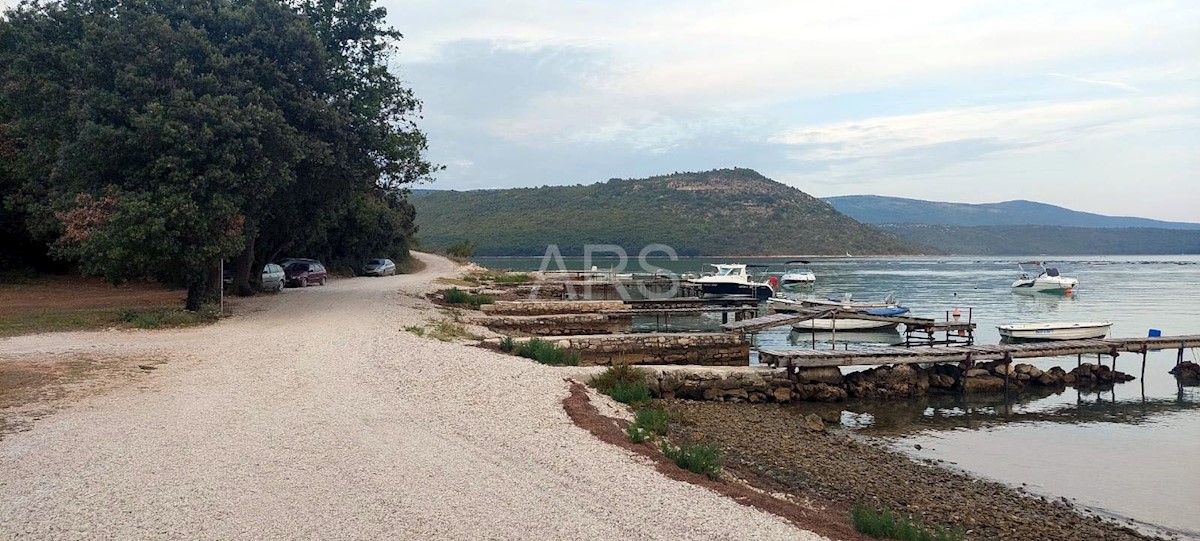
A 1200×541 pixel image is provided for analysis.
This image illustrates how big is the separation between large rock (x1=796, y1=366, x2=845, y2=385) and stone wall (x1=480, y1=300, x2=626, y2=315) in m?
13.0

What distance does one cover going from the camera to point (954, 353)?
67.5 ft

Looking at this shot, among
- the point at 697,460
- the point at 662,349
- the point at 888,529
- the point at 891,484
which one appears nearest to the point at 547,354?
the point at 662,349

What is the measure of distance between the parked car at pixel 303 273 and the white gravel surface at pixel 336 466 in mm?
21541

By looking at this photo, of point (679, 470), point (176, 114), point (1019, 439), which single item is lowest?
point (1019, 439)

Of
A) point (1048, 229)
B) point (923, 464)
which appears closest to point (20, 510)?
point (923, 464)

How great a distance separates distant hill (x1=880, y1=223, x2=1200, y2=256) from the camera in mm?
185875

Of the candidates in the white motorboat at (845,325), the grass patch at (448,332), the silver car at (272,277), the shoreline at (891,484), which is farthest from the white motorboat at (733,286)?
the shoreline at (891,484)

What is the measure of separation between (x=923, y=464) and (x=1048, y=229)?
20905 cm

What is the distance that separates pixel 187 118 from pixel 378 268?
30.3 metres

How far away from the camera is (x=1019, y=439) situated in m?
15.2

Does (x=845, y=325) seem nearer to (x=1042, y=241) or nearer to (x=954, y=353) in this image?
(x=954, y=353)

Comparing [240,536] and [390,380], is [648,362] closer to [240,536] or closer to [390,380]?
[390,380]

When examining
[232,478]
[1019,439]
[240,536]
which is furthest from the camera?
[1019,439]

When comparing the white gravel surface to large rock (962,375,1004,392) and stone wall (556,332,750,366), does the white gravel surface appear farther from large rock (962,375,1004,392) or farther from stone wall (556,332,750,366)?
large rock (962,375,1004,392)
